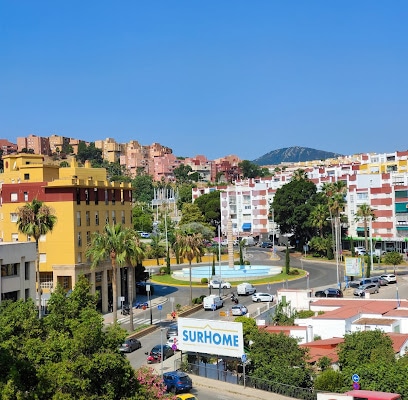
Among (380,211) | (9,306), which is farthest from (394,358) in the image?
(380,211)

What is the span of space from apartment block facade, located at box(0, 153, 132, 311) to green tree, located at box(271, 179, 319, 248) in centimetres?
5169

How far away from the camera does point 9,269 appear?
51.4m

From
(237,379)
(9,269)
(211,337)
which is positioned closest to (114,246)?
(9,269)

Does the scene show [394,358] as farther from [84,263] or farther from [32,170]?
[32,170]

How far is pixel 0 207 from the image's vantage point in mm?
75000

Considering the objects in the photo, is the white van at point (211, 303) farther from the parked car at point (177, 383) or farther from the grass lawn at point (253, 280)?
the parked car at point (177, 383)

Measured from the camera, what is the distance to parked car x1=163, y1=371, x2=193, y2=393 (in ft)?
131

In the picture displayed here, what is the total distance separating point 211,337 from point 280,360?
5817 mm

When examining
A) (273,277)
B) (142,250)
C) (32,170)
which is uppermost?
(32,170)

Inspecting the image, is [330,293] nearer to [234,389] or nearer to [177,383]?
[234,389]

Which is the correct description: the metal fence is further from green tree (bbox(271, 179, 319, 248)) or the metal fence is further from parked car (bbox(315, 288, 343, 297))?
green tree (bbox(271, 179, 319, 248))

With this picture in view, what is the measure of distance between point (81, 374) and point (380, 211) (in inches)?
3991

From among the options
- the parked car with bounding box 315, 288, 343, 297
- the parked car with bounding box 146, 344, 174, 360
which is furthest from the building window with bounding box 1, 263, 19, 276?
the parked car with bounding box 315, 288, 343, 297

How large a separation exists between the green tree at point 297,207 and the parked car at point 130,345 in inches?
2770
